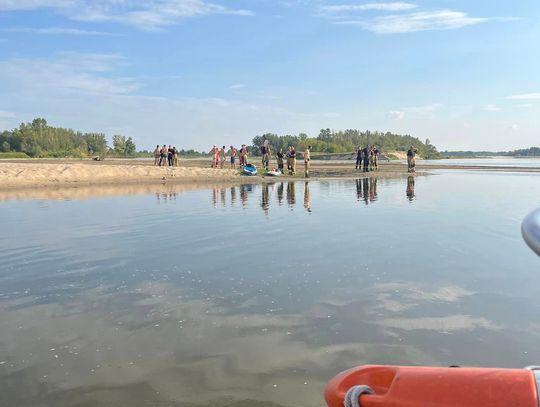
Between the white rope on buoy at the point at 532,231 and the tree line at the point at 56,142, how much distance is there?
85285mm

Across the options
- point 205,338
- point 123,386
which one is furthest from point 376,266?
point 123,386

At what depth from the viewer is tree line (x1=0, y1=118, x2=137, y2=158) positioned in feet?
294

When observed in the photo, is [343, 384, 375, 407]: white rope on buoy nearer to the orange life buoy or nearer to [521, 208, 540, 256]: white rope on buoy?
the orange life buoy

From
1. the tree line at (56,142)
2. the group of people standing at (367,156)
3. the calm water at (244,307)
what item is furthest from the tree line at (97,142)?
the calm water at (244,307)

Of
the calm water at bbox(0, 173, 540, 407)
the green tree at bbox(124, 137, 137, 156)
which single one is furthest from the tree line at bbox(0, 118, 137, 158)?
the calm water at bbox(0, 173, 540, 407)

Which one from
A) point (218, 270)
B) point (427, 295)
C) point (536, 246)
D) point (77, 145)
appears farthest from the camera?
point (77, 145)

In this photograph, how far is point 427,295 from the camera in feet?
20.6

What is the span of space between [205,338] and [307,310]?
56.9 inches

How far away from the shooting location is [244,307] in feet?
19.1

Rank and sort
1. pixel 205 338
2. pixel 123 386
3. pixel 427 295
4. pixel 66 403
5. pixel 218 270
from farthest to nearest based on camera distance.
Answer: pixel 218 270 < pixel 427 295 < pixel 205 338 < pixel 123 386 < pixel 66 403

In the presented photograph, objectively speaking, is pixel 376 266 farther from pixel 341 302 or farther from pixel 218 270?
pixel 218 270

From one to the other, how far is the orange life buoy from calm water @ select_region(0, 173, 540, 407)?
119cm

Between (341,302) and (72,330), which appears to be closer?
(72,330)

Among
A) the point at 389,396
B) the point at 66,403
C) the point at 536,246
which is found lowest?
the point at 66,403
